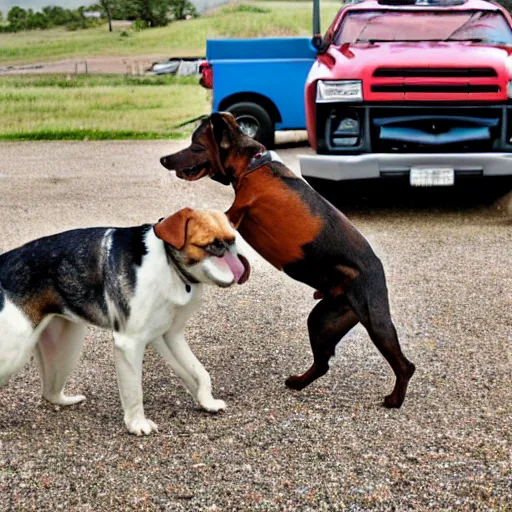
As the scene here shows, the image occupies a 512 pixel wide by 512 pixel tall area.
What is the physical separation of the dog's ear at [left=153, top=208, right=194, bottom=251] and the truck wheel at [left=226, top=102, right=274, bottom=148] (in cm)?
887

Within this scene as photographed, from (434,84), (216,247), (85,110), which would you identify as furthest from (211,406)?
(85,110)

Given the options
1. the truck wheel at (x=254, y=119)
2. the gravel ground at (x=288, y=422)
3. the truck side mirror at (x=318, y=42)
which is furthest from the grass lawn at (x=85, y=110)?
the gravel ground at (x=288, y=422)

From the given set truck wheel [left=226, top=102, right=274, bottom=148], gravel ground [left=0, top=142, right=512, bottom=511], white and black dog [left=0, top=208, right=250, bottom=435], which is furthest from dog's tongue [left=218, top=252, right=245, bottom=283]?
truck wheel [left=226, top=102, right=274, bottom=148]

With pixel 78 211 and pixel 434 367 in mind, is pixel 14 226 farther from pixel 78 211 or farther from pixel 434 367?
pixel 434 367

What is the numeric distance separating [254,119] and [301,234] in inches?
346

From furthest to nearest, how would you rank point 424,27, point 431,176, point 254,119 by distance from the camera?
point 254,119, point 424,27, point 431,176

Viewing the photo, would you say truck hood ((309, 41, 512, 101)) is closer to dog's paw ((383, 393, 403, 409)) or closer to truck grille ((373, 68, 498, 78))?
truck grille ((373, 68, 498, 78))

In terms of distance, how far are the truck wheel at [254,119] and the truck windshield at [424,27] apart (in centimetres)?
300

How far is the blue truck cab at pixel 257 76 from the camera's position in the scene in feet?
39.9

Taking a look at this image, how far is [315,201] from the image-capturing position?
13.2 ft

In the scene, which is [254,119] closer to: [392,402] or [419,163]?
[419,163]

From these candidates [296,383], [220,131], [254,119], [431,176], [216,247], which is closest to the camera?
[216,247]

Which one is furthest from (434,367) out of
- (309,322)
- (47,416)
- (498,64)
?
(498,64)

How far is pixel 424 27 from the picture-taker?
9.32 meters
